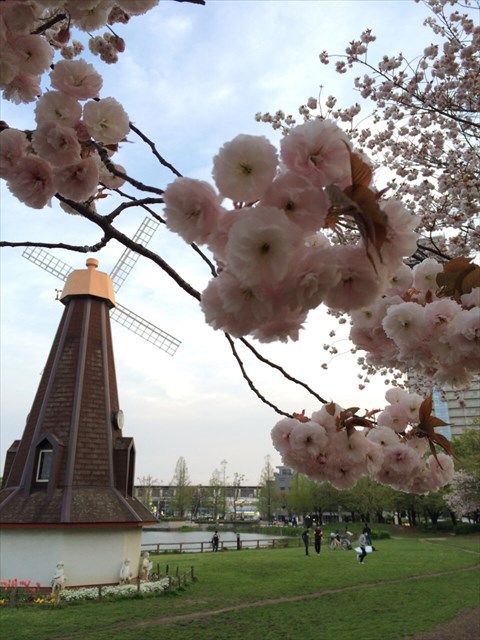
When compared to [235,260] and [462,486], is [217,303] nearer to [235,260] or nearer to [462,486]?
[235,260]

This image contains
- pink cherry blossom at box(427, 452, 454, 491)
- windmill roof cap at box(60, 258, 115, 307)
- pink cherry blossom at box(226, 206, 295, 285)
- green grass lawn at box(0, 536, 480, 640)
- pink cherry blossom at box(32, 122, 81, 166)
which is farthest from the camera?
windmill roof cap at box(60, 258, 115, 307)

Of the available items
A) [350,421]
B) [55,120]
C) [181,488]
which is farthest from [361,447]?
[181,488]

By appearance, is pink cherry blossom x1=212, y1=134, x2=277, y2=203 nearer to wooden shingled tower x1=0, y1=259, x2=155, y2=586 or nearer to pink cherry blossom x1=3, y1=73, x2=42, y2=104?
pink cherry blossom x1=3, y1=73, x2=42, y2=104

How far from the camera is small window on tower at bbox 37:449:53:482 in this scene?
42.5 ft

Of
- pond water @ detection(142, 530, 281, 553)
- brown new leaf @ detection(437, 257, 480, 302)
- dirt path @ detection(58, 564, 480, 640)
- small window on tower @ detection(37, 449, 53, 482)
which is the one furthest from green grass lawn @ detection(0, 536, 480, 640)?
brown new leaf @ detection(437, 257, 480, 302)

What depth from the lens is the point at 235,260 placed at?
866 millimetres

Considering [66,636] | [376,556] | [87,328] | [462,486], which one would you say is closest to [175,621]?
[66,636]

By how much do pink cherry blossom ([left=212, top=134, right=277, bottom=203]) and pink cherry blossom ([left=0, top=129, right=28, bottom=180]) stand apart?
0.69 meters

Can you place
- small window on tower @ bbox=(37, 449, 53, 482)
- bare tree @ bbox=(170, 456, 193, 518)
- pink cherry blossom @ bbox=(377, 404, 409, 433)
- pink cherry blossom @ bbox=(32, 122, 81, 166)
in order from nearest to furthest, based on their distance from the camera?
pink cherry blossom @ bbox=(32, 122, 81, 166) → pink cherry blossom @ bbox=(377, 404, 409, 433) → small window on tower @ bbox=(37, 449, 53, 482) → bare tree @ bbox=(170, 456, 193, 518)

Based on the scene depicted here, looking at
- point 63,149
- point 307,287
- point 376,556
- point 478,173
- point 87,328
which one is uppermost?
point 87,328

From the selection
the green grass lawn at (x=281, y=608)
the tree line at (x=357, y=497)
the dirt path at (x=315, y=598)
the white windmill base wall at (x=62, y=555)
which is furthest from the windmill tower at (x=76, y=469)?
the tree line at (x=357, y=497)

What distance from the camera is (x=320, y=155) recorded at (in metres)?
0.94

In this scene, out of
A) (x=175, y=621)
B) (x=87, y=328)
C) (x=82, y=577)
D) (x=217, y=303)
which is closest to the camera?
(x=217, y=303)

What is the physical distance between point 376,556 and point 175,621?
13081mm
